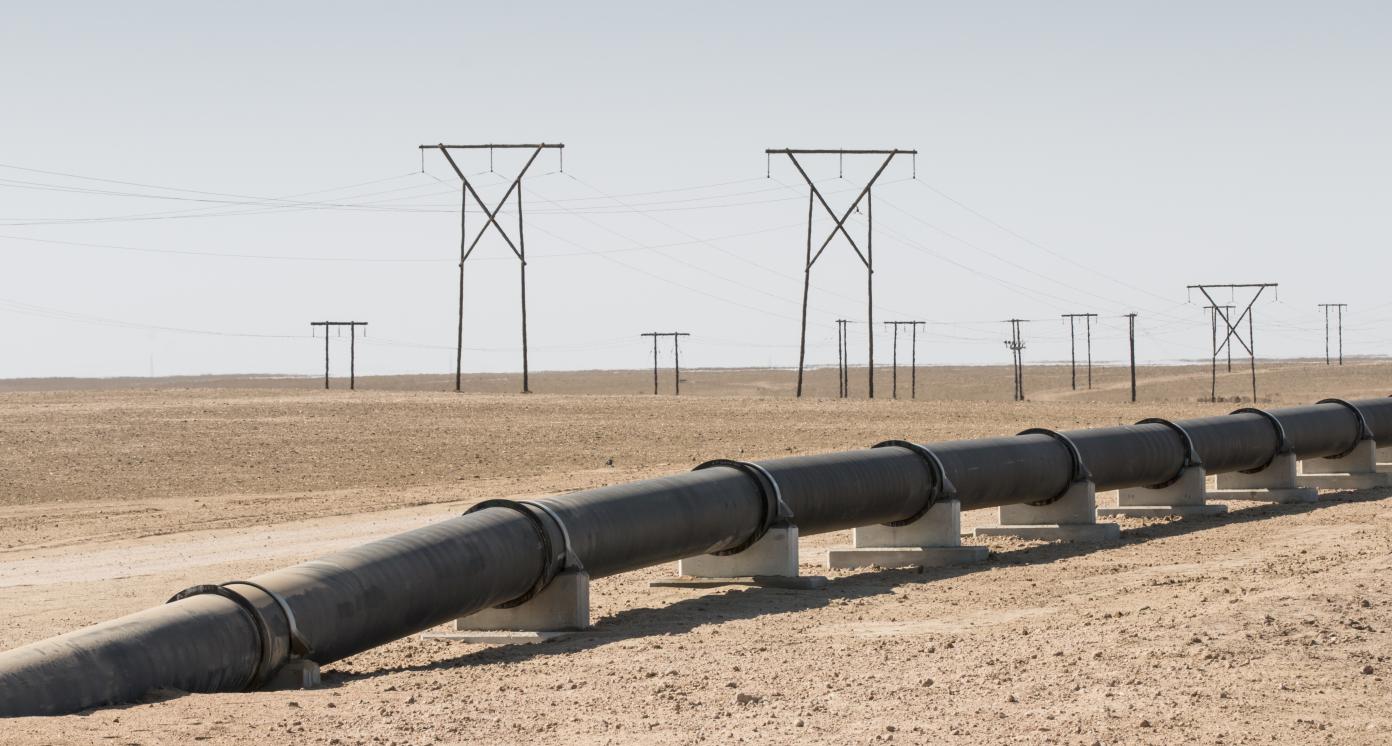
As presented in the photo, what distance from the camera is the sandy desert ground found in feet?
29.3

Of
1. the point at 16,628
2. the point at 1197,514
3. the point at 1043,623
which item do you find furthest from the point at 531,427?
the point at 1043,623

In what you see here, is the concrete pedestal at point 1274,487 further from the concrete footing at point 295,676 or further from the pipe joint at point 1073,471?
the concrete footing at point 295,676

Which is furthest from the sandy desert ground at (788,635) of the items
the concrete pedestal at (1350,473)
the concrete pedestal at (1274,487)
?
the concrete pedestal at (1350,473)

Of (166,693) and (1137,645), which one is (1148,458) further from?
(166,693)

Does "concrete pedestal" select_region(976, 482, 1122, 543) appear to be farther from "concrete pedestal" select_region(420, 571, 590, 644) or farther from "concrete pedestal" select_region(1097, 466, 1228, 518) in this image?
"concrete pedestal" select_region(420, 571, 590, 644)

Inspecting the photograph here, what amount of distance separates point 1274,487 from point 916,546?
8.35 metres

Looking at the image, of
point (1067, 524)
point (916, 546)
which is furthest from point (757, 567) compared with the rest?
point (1067, 524)

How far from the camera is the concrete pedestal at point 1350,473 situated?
26.2 metres

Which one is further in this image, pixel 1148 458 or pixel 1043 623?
pixel 1148 458

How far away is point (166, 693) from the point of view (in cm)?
1016

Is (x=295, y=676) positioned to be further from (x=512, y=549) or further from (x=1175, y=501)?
(x=1175, y=501)

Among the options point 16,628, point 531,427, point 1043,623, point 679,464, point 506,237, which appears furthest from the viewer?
point 506,237

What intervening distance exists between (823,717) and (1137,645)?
239cm

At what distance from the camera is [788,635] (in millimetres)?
12773
